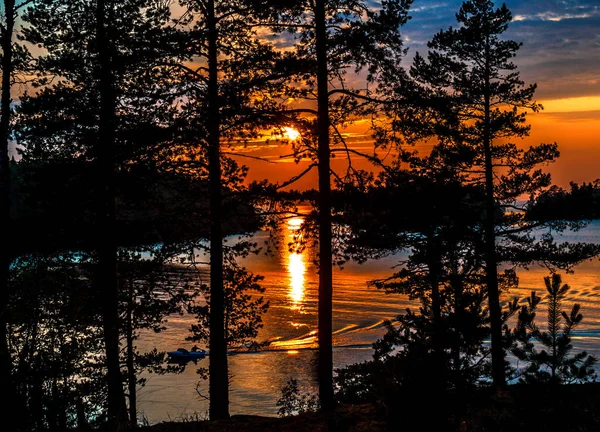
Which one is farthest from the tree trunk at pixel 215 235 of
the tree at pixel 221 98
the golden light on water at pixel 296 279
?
the golden light on water at pixel 296 279

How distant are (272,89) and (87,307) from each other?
8.34 metres

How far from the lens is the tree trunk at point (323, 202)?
1258 centimetres

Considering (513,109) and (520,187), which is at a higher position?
(513,109)

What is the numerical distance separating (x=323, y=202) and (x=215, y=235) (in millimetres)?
3146

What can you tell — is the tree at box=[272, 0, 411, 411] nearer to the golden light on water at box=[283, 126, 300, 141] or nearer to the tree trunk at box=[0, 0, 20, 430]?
the golden light on water at box=[283, 126, 300, 141]

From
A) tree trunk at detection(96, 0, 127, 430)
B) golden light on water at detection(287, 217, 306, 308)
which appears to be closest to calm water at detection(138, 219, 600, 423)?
golden light on water at detection(287, 217, 306, 308)

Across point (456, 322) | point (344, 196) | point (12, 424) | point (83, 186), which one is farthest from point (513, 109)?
point (12, 424)

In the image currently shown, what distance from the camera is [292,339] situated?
47844 millimetres

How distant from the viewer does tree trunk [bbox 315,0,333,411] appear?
41.3 ft

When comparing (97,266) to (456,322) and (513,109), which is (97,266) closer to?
(456,322)

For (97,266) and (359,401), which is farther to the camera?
(97,266)

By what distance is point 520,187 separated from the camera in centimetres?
2073

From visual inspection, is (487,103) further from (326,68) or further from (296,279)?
(296,279)

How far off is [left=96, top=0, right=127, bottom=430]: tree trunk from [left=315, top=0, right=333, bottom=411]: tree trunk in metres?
5.03
